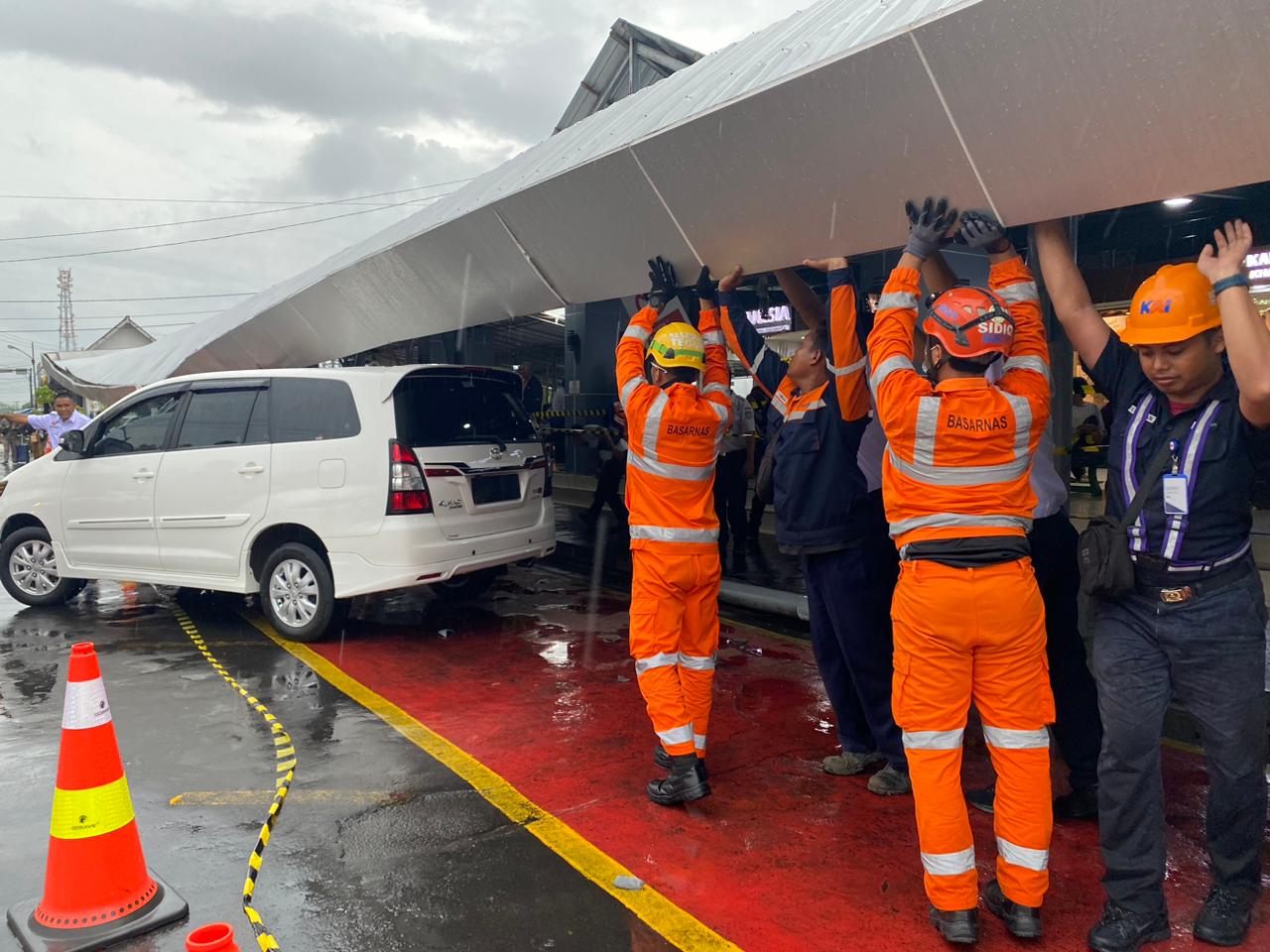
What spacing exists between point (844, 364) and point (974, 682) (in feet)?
4.25

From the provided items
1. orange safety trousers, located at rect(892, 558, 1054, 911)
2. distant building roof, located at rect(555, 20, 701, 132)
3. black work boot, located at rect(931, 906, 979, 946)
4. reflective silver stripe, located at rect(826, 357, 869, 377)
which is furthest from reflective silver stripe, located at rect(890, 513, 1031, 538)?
distant building roof, located at rect(555, 20, 701, 132)

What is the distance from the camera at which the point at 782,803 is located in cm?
362

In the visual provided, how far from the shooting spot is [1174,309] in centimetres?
257

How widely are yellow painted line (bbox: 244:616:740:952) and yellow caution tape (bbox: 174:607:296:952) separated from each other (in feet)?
1.54

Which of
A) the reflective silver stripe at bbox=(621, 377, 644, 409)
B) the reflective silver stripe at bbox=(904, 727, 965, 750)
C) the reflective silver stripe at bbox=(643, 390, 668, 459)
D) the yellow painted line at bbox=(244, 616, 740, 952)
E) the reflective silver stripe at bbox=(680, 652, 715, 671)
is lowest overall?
the yellow painted line at bbox=(244, 616, 740, 952)

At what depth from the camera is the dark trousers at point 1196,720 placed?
2553 mm

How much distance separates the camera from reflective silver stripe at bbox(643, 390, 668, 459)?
145 inches

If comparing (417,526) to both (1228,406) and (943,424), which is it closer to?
(943,424)

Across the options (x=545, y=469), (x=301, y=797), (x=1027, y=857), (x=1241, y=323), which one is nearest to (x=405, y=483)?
(x=545, y=469)

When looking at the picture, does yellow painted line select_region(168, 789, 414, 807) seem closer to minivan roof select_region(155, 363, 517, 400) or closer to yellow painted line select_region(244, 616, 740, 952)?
yellow painted line select_region(244, 616, 740, 952)

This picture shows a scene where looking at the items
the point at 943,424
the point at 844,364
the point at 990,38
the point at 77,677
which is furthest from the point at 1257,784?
the point at 77,677

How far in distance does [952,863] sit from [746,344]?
2372 mm

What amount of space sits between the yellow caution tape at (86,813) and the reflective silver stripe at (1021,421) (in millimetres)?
3010

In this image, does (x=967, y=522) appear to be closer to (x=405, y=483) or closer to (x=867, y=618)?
(x=867, y=618)
